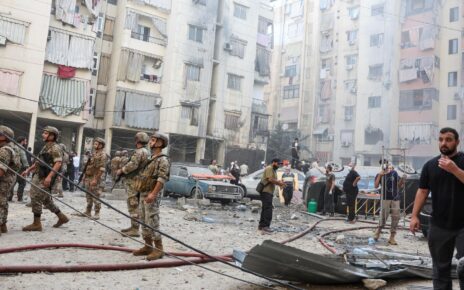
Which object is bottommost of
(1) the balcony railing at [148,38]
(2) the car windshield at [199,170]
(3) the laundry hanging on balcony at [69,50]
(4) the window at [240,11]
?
(2) the car windshield at [199,170]

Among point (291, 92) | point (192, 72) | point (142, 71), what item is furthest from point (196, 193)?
point (291, 92)

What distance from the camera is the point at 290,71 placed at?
48.3m

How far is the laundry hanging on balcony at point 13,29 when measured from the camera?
22.5m

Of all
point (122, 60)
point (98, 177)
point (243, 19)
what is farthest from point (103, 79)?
point (98, 177)

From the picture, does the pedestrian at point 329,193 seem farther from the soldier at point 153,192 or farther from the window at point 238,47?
the window at point 238,47

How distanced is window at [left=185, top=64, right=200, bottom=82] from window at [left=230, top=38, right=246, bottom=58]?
13.0 feet

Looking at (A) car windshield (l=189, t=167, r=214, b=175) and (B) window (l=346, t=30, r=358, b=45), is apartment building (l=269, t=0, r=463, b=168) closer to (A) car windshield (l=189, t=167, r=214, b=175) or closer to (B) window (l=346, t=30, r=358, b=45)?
(B) window (l=346, t=30, r=358, b=45)

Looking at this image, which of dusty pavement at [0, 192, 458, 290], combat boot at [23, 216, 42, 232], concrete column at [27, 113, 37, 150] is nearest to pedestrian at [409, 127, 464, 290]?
dusty pavement at [0, 192, 458, 290]

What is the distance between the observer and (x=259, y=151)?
34438 mm

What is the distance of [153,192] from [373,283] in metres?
2.89

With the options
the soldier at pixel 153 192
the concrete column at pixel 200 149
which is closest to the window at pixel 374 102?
the concrete column at pixel 200 149

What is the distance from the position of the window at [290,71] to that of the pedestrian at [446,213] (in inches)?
1764

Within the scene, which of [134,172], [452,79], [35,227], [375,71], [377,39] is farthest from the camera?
[377,39]

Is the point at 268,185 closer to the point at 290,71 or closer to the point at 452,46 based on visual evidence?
the point at 452,46
